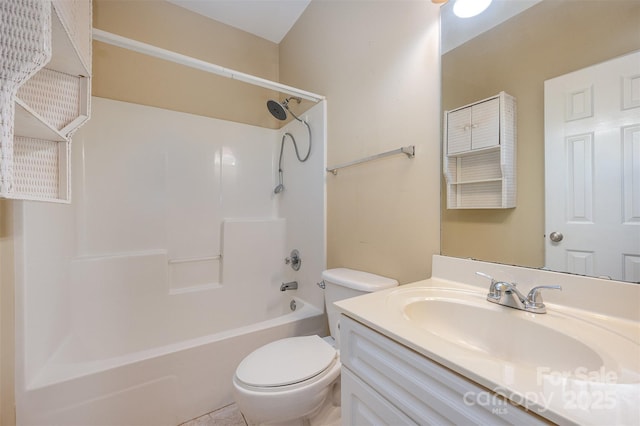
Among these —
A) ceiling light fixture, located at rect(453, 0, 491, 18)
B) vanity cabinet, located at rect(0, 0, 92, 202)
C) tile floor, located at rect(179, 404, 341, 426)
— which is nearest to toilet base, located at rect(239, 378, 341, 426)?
tile floor, located at rect(179, 404, 341, 426)

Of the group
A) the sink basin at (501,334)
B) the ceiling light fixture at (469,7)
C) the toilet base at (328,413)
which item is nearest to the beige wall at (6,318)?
the toilet base at (328,413)

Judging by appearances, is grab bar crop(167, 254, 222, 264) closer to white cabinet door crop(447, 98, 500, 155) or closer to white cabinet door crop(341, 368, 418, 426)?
white cabinet door crop(341, 368, 418, 426)

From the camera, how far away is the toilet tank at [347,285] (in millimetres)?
1144

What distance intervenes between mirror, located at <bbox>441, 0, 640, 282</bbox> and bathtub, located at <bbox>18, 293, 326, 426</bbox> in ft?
3.73

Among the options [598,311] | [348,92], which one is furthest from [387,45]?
[598,311]

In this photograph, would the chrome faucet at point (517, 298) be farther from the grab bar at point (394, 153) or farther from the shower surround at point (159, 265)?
the shower surround at point (159, 265)

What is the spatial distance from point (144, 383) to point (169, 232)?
985mm

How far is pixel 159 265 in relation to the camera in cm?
176

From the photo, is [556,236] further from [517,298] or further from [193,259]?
[193,259]

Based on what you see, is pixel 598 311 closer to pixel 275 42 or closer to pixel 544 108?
pixel 544 108

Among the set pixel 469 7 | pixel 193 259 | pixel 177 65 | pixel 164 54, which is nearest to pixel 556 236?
pixel 469 7

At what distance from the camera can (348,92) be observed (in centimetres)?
150

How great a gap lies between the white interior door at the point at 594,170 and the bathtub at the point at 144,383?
1321 mm

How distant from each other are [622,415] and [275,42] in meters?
2.87
